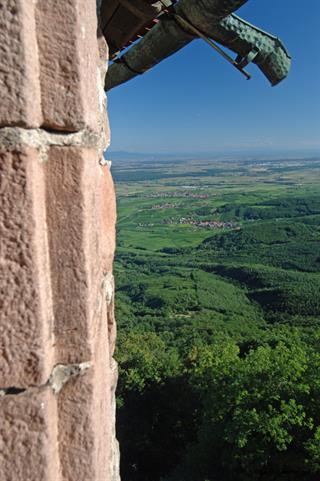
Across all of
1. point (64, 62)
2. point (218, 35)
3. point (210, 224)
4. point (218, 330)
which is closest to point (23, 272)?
point (64, 62)

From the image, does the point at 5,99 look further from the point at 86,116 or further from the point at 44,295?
the point at 44,295

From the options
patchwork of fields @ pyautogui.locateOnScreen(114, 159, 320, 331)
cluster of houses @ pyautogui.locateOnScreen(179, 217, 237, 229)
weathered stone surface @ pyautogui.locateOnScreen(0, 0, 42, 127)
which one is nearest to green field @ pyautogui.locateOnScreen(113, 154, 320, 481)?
patchwork of fields @ pyautogui.locateOnScreen(114, 159, 320, 331)

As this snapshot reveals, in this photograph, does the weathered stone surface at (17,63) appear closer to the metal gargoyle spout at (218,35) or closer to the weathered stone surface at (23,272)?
the weathered stone surface at (23,272)

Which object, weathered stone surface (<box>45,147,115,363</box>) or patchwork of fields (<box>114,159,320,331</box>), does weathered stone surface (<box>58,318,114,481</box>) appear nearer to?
weathered stone surface (<box>45,147,115,363</box>)

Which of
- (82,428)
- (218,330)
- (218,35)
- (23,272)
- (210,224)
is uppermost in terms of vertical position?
(218,35)

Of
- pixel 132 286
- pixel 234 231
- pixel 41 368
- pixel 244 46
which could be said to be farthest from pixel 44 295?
pixel 234 231

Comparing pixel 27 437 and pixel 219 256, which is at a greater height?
pixel 27 437

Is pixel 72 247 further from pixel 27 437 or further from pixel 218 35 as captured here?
pixel 218 35
